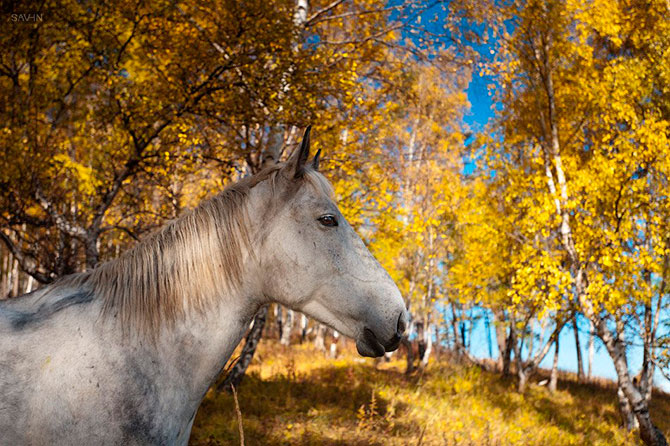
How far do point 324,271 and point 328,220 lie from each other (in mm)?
254

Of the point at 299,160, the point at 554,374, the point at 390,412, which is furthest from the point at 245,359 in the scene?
the point at 554,374

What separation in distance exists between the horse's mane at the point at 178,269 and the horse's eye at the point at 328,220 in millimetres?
151

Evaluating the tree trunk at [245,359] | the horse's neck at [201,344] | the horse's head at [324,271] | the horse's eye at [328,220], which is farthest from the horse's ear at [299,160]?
the tree trunk at [245,359]

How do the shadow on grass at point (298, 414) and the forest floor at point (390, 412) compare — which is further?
the forest floor at point (390, 412)

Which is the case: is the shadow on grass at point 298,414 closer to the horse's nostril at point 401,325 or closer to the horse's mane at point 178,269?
the horse's mane at point 178,269

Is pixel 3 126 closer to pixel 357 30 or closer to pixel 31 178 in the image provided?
pixel 31 178

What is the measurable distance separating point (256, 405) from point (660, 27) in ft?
38.5

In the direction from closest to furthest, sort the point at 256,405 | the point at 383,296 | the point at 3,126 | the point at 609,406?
the point at 383,296, the point at 3,126, the point at 256,405, the point at 609,406

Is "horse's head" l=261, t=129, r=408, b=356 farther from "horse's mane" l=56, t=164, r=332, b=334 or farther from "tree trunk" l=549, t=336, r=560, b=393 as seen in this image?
"tree trunk" l=549, t=336, r=560, b=393

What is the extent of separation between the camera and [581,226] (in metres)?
9.52

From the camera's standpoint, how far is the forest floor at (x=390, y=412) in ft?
22.1

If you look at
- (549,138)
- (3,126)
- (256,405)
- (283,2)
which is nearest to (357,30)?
(283,2)

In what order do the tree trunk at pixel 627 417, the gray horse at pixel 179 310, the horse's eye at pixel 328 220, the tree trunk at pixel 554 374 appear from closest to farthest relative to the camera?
the gray horse at pixel 179 310 → the horse's eye at pixel 328 220 → the tree trunk at pixel 627 417 → the tree trunk at pixel 554 374

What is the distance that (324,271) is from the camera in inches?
79.5
